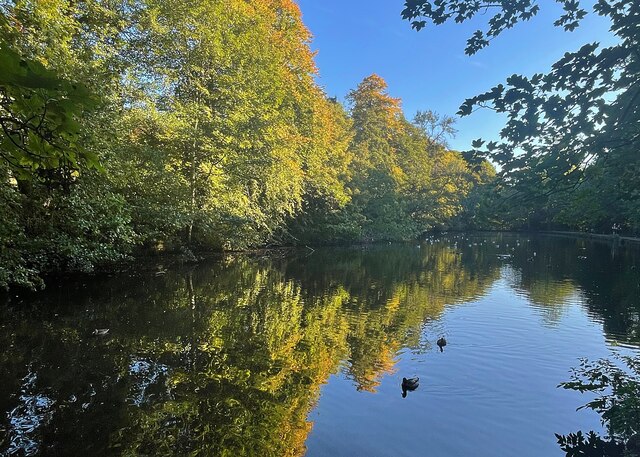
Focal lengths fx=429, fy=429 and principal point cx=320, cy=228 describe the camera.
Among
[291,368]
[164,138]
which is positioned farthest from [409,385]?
Result: [164,138]

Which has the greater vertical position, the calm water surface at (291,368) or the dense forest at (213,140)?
the dense forest at (213,140)

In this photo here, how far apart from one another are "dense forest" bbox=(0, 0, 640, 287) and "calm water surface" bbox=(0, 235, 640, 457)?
3093 millimetres

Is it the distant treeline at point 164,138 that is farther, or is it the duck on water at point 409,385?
the duck on water at point 409,385

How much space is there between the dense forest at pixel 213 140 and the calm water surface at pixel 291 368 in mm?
3093

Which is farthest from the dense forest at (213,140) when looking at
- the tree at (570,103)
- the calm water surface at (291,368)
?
the calm water surface at (291,368)

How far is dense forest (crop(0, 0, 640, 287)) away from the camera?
561cm

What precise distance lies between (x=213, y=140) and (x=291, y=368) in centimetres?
1652

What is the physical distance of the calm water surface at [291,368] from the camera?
595 cm

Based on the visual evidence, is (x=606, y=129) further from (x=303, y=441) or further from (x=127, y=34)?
(x=127, y=34)

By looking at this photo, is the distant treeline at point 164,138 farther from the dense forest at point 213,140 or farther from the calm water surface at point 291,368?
the calm water surface at point 291,368

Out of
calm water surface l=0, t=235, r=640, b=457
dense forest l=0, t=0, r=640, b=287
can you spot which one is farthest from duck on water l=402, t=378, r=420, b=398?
dense forest l=0, t=0, r=640, b=287

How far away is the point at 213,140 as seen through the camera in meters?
22.5

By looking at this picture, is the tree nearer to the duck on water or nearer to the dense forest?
the dense forest

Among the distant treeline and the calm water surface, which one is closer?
the distant treeline
